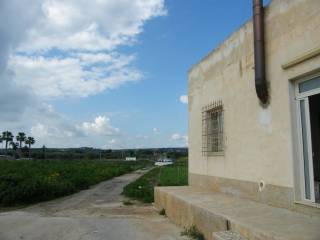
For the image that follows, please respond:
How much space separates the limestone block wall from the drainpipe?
0.35 feet

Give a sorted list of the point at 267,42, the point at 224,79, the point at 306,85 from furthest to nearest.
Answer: the point at 224,79 < the point at 267,42 < the point at 306,85

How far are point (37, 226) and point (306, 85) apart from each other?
7.39 meters

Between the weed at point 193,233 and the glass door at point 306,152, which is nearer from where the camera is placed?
the glass door at point 306,152

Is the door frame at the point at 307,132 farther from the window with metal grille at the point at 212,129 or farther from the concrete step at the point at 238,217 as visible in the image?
the window with metal grille at the point at 212,129

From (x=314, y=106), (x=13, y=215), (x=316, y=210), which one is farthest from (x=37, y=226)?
(x=314, y=106)

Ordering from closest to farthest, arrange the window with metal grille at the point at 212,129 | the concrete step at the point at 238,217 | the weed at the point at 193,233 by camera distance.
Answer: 1. the concrete step at the point at 238,217
2. the weed at the point at 193,233
3. the window with metal grille at the point at 212,129

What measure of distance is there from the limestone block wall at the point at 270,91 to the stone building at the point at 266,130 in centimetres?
2

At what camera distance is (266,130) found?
305 inches

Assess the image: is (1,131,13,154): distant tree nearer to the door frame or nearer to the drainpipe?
the drainpipe

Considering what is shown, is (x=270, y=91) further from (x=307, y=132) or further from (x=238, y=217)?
(x=238, y=217)

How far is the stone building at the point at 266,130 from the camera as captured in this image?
6.53m

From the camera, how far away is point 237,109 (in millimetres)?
9094

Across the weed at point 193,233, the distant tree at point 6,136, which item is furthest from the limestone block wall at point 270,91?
the distant tree at point 6,136

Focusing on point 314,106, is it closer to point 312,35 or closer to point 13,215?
point 312,35
